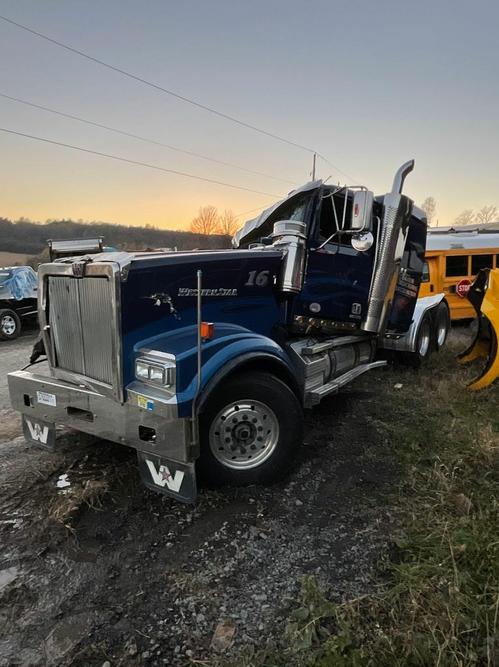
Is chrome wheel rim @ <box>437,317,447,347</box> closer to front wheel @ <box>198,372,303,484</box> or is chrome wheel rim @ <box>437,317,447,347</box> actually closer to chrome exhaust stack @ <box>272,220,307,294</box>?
chrome exhaust stack @ <box>272,220,307,294</box>

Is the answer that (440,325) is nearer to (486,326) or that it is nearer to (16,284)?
(486,326)

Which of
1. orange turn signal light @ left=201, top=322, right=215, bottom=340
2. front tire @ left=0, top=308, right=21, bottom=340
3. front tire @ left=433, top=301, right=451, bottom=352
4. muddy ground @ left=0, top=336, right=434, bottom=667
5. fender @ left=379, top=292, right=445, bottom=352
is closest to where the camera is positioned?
muddy ground @ left=0, top=336, right=434, bottom=667

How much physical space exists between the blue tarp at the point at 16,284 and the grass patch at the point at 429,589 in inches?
417

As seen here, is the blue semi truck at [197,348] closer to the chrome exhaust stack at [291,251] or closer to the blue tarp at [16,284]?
the chrome exhaust stack at [291,251]

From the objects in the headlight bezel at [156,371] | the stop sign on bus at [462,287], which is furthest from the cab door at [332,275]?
the stop sign on bus at [462,287]

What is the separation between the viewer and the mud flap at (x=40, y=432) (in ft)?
12.2

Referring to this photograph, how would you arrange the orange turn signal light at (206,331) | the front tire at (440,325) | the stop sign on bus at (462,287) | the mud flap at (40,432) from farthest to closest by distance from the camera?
the stop sign on bus at (462,287)
the front tire at (440,325)
the mud flap at (40,432)
the orange turn signal light at (206,331)

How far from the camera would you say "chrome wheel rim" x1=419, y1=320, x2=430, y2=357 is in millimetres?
7597

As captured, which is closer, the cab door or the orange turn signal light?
the orange turn signal light

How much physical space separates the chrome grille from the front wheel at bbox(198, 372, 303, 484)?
0.82 meters

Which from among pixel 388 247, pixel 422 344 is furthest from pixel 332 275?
pixel 422 344

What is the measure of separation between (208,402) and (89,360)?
97cm

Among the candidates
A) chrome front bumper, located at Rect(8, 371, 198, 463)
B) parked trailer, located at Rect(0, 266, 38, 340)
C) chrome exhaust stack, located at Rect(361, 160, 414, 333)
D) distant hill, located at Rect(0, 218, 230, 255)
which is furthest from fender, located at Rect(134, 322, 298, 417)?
distant hill, located at Rect(0, 218, 230, 255)

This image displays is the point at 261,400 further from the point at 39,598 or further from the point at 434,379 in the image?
the point at 434,379
